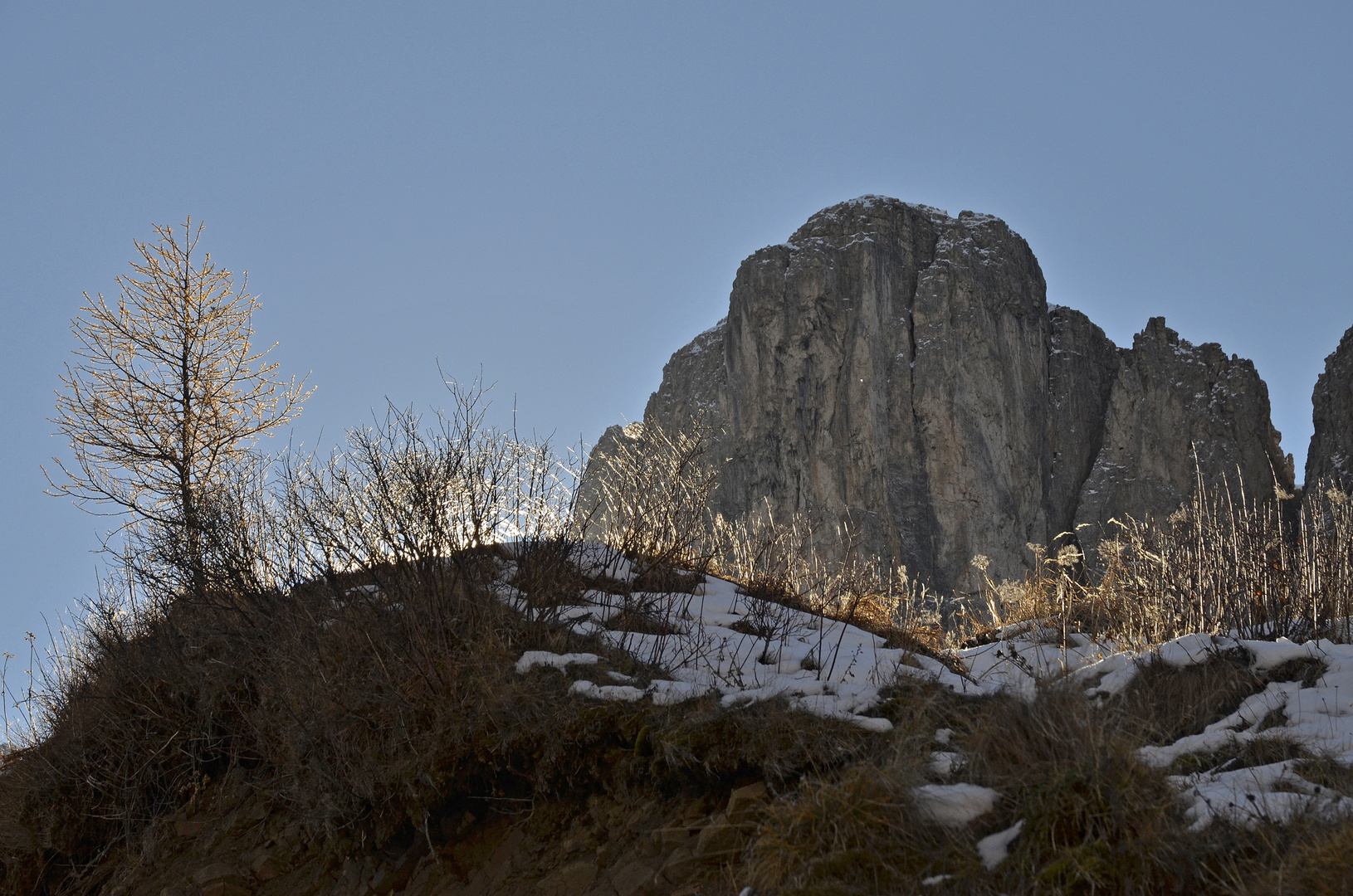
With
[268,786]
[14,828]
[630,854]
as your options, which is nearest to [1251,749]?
[630,854]

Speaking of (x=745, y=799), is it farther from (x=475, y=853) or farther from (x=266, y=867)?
(x=266, y=867)

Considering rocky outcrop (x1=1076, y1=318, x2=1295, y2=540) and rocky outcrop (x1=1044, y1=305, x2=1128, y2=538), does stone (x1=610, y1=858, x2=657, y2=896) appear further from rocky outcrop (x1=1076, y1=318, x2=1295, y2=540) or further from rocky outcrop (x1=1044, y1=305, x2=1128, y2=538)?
rocky outcrop (x1=1044, y1=305, x2=1128, y2=538)

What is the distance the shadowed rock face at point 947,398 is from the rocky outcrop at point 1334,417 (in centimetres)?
652

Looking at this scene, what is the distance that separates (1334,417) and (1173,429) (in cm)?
978

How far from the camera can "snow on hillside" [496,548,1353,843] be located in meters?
2.96

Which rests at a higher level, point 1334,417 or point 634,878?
point 1334,417

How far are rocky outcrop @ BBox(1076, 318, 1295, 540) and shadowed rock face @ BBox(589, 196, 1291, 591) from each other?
9 centimetres

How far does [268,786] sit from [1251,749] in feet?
15.8

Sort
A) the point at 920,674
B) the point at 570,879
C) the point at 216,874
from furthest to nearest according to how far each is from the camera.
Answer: the point at 920,674
the point at 216,874
the point at 570,879

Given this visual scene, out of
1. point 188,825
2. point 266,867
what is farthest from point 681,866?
point 188,825

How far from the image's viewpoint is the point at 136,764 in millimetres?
5699

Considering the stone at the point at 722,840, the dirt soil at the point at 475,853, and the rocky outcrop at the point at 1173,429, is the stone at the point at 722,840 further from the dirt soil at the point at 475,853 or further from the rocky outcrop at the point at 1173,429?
the rocky outcrop at the point at 1173,429

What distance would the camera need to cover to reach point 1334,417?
3409 centimetres

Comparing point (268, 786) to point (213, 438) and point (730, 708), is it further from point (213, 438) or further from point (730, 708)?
point (213, 438)
